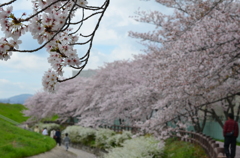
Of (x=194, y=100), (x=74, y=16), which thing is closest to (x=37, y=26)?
(x=74, y=16)

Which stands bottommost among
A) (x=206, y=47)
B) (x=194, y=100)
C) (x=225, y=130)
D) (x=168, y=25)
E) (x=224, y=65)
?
(x=225, y=130)

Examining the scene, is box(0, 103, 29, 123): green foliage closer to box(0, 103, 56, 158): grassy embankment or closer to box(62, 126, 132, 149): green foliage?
box(62, 126, 132, 149): green foliage

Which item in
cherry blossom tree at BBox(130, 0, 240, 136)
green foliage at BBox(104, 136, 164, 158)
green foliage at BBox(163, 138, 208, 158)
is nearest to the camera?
cherry blossom tree at BBox(130, 0, 240, 136)

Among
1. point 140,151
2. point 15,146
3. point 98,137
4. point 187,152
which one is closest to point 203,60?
point 187,152

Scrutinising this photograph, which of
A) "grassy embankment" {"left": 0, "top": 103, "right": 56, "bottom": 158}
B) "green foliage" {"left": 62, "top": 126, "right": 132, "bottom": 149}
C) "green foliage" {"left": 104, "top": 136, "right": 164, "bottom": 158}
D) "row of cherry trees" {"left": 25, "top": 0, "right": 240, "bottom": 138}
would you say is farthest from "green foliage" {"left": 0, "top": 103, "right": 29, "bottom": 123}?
"green foliage" {"left": 104, "top": 136, "right": 164, "bottom": 158}

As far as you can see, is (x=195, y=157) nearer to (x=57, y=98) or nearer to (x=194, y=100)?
(x=194, y=100)

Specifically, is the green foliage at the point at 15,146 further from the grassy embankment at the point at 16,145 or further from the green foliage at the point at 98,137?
the green foliage at the point at 98,137

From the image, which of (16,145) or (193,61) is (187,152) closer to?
(193,61)

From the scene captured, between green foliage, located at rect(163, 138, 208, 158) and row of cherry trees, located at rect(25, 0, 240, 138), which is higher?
row of cherry trees, located at rect(25, 0, 240, 138)

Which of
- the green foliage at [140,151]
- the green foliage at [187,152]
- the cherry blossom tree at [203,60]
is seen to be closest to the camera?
the cherry blossom tree at [203,60]

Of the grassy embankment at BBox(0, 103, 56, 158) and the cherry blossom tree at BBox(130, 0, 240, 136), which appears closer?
the cherry blossom tree at BBox(130, 0, 240, 136)

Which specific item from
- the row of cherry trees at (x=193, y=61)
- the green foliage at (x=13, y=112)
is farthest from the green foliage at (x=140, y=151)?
the green foliage at (x=13, y=112)

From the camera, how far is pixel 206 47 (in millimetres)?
7484

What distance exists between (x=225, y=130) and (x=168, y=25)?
A: 572 cm
